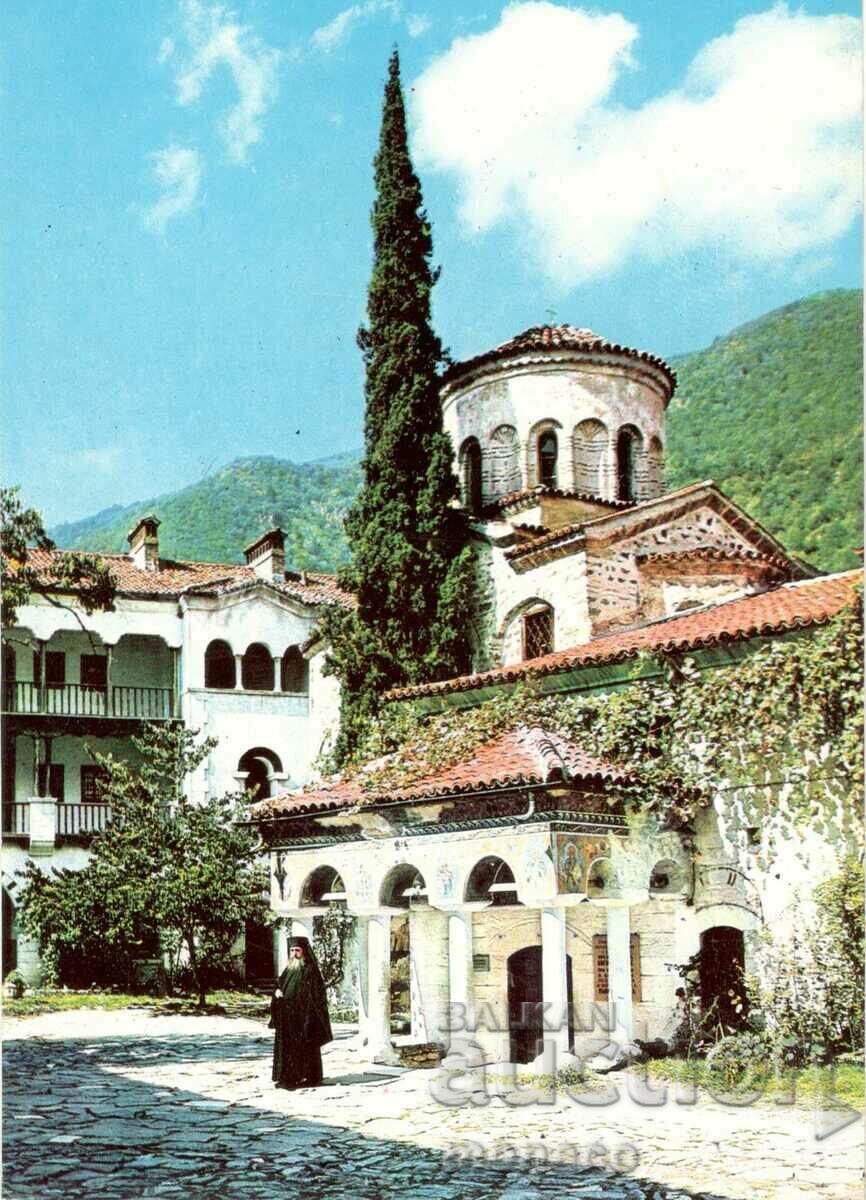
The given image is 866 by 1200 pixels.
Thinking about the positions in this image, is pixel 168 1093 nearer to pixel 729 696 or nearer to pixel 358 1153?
pixel 358 1153

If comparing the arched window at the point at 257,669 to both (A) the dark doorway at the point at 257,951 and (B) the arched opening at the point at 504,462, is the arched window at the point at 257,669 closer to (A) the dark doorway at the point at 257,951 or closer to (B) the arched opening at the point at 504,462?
(A) the dark doorway at the point at 257,951

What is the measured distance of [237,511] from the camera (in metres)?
10.3

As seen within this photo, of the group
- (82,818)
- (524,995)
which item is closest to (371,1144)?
(524,995)

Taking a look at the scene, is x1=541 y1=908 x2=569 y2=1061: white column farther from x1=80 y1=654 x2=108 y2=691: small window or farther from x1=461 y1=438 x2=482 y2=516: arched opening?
x1=461 y1=438 x2=482 y2=516: arched opening

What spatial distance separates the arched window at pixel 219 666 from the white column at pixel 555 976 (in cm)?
447

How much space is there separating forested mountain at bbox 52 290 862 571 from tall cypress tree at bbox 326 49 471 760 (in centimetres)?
56

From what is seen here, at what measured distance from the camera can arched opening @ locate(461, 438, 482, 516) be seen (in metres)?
16.3

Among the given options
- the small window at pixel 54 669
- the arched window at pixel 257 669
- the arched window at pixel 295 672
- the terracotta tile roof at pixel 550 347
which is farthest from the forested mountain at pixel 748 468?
the terracotta tile roof at pixel 550 347

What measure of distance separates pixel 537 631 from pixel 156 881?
15.6 ft

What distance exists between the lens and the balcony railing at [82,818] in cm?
1436

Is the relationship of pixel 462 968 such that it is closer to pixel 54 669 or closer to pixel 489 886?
pixel 489 886

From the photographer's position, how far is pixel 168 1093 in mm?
8805

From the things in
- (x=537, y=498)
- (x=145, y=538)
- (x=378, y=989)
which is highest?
(x=537, y=498)

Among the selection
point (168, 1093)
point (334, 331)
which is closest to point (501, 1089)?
point (168, 1093)
